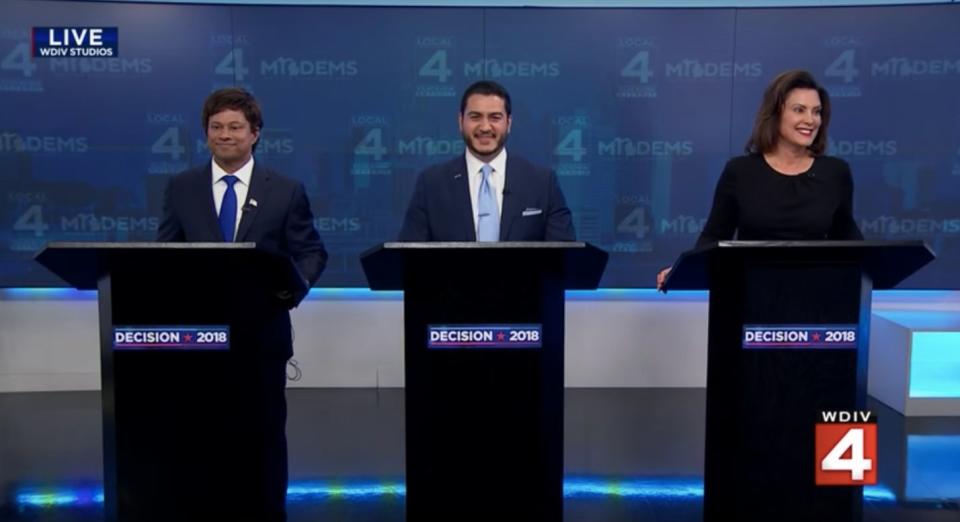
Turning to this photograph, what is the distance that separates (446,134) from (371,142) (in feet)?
1.54

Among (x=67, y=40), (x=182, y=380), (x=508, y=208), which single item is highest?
(x=67, y=40)

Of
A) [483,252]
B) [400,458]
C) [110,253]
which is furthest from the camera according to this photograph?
[400,458]

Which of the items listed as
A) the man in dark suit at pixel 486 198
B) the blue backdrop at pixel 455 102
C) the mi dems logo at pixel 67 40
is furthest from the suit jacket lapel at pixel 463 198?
the mi dems logo at pixel 67 40

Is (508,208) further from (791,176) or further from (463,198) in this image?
(791,176)

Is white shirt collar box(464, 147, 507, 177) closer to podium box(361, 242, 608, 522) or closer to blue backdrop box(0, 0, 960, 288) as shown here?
podium box(361, 242, 608, 522)

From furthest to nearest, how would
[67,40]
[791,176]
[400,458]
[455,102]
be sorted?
[455,102]
[67,40]
[400,458]
[791,176]

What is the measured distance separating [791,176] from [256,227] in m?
1.80

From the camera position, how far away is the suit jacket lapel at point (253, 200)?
2.48 m

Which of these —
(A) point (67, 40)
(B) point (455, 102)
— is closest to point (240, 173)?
(B) point (455, 102)

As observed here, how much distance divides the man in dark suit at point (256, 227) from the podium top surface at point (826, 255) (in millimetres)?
1190

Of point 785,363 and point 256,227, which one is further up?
point 256,227

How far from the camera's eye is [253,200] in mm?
2492

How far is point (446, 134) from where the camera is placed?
4.61 metres

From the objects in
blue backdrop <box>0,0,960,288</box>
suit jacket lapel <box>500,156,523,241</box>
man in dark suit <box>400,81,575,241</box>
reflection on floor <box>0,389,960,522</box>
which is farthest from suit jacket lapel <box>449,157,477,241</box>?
blue backdrop <box>0,0,960,288</box>
